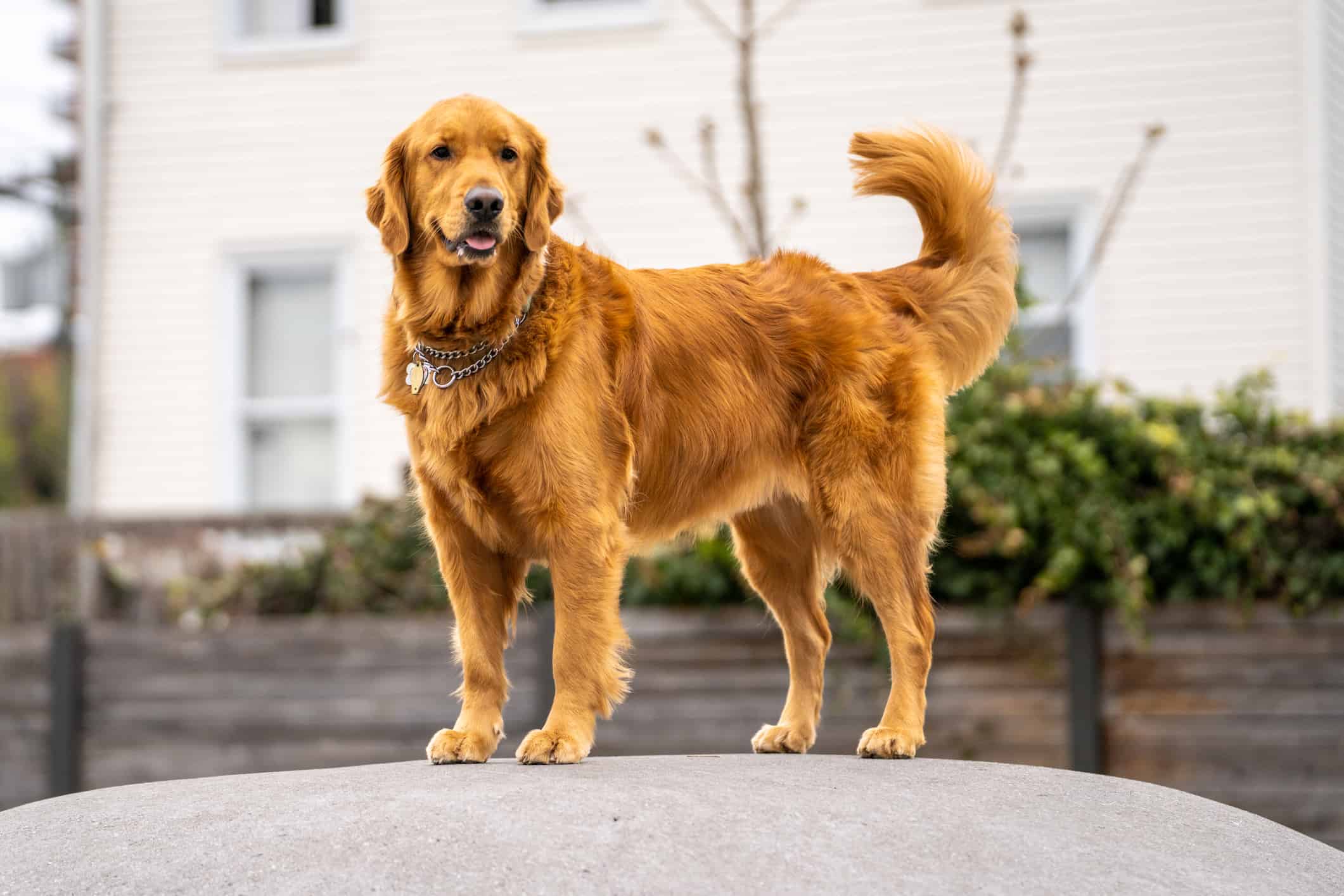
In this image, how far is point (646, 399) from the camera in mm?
3658

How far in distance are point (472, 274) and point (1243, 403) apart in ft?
16.5

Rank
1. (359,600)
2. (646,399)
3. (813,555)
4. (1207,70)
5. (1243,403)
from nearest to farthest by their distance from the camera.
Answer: (646,399), (813,555), (1243,403), (359,600), (1207,70)

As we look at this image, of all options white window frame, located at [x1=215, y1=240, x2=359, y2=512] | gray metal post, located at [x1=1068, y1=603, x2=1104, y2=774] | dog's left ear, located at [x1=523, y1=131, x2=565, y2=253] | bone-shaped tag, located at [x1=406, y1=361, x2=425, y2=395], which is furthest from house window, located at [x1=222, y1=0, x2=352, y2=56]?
bone-shaped tag, located at [x1=406, y1=361, x2=425, y2=395]

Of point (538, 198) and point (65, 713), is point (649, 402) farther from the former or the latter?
point (65, 713)

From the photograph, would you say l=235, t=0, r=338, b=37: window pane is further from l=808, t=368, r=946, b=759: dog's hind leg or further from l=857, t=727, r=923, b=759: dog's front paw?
l=857, t=727, r=923, b=759: dog's front paw

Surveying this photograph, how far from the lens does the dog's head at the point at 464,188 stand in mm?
3242

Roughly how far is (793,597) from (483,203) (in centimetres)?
161

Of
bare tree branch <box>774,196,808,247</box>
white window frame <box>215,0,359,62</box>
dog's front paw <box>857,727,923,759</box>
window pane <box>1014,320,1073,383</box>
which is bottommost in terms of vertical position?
A: dog's front paw <box>857,727,923,759</box>

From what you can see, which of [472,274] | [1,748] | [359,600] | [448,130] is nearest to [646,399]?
[472,274]

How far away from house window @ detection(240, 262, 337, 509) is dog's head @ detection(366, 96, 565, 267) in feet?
28.1

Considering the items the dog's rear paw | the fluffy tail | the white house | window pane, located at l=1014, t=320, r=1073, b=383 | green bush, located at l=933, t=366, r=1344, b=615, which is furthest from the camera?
the white house

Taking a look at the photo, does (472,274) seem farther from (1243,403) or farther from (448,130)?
(1243,403)

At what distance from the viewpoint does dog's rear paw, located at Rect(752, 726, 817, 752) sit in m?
4.26

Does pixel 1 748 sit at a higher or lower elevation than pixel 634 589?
lower
